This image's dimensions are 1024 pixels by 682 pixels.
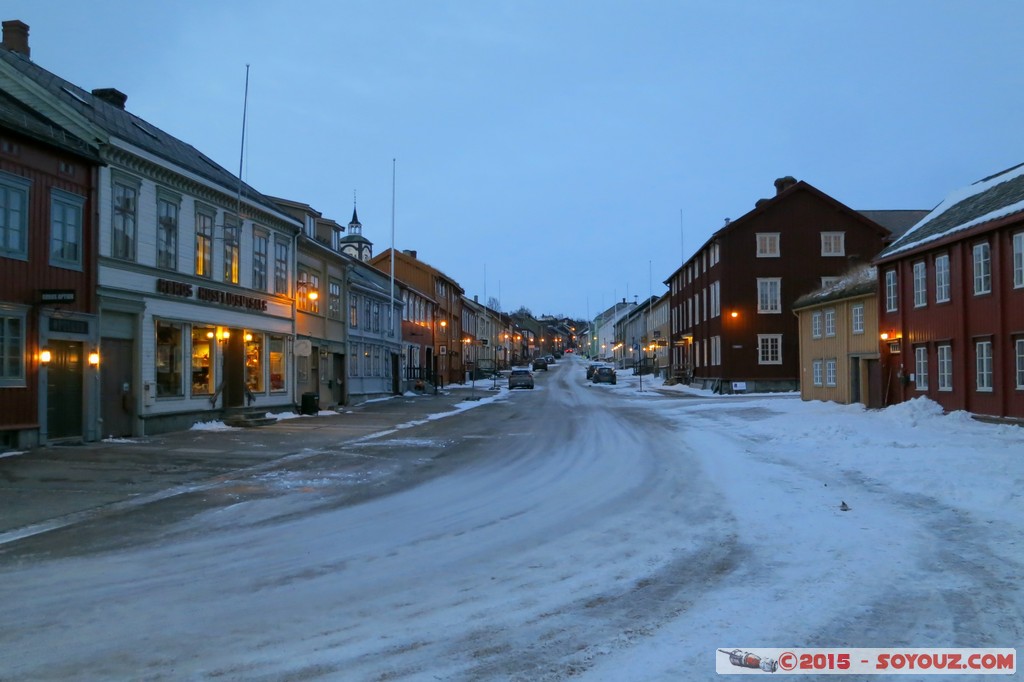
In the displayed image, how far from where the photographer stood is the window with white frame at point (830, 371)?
34.1 meters

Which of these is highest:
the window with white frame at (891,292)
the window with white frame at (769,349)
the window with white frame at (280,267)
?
the window with white frame at (280,267)

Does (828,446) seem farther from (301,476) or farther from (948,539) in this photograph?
(301,476)

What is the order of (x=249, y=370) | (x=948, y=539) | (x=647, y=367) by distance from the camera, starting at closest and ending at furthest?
(x=948, y=539)
(x=249, y=370)
(x=647, y=367)

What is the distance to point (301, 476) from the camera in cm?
1429

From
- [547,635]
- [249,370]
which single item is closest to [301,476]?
[547,635]

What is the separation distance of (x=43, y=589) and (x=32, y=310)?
12.2 metres

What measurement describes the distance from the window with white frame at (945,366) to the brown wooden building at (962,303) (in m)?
0.03

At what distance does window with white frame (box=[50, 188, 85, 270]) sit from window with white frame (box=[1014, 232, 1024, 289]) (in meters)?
22.9

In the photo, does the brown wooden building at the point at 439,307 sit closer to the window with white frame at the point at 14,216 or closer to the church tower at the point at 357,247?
the church tower at the point at 357,247

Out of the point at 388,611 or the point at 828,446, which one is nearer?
the point at 388,611

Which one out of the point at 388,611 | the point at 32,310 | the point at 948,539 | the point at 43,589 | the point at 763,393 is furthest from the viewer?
the point at 763,393

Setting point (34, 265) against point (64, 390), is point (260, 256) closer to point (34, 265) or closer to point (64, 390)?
point (64, 390)

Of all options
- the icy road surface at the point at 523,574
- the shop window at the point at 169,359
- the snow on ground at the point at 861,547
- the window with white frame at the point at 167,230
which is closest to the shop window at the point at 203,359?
the shop window at the point at 169,359

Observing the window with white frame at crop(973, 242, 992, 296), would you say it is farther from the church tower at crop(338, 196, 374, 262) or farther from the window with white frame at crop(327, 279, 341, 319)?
the church tower at crop(338, 196, 374, 262)
